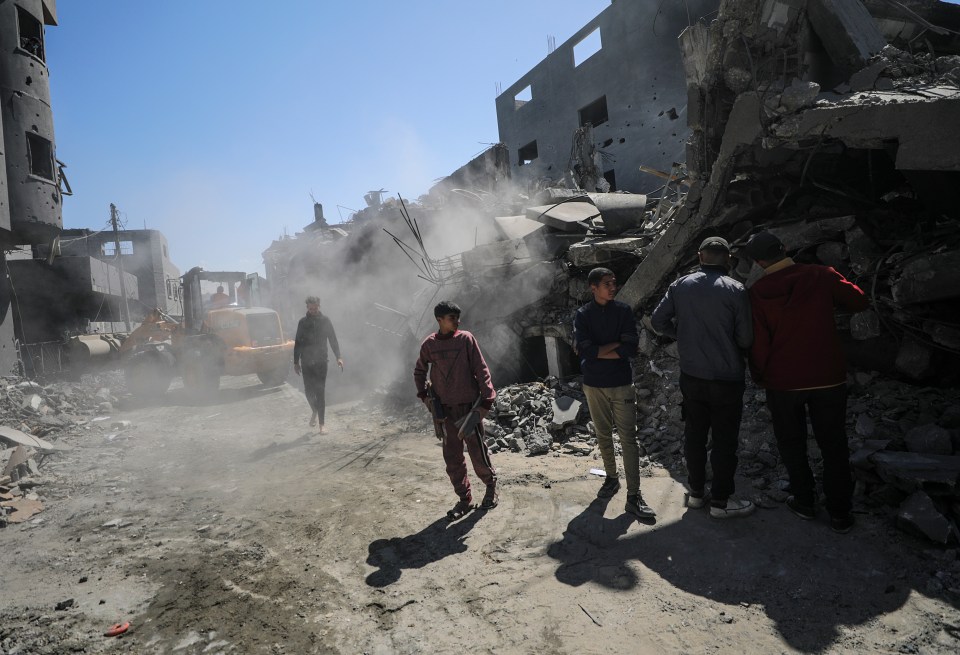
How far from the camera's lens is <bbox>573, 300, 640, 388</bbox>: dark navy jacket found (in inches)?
141

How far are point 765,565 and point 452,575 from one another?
183 cm

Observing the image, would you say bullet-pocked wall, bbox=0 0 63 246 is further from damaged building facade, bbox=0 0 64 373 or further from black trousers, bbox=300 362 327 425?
black trousers, bbox=300 362 327 425

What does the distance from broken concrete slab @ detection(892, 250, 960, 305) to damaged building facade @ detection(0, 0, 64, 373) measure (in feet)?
51.5

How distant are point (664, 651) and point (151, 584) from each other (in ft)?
10.3

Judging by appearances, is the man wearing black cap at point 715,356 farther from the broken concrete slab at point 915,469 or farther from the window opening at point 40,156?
the window opening at point 40,156

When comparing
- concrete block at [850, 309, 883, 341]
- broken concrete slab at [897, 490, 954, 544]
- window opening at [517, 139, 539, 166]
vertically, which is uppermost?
window opening at [517, 139, 539, 166]

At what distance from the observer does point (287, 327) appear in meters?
21.0

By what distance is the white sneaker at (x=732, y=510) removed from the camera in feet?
10.9

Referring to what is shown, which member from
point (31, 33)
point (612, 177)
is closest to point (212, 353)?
point (31, 33)

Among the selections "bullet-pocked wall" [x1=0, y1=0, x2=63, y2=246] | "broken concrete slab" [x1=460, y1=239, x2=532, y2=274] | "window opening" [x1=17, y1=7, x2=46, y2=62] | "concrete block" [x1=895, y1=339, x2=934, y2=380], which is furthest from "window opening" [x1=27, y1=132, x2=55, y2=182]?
"concrete block" [x1=895, y1=339, x2=934, y2=380]

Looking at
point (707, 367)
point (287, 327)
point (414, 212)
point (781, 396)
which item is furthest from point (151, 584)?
point (287, 327)

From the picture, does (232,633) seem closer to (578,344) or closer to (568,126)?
(578,344)

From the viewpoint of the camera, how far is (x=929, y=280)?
3625 mm

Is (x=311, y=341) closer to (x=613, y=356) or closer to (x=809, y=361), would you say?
(x=613, y=356)
